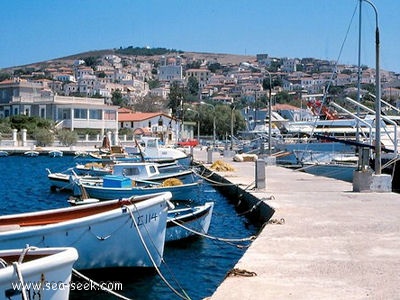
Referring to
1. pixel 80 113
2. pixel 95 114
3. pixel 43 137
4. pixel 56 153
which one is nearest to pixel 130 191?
pixel 56 153

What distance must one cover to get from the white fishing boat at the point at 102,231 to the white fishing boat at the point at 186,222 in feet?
8.73

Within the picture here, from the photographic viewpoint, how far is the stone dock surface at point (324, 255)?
336 inches

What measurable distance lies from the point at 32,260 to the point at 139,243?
512 centimetres

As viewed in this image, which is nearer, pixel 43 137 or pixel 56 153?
pixel 56 153

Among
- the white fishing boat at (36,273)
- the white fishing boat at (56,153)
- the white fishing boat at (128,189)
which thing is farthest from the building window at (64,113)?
the white fishing boat at (36,273)

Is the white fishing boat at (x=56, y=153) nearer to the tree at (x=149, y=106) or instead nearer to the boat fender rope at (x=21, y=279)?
the boat fender rope at (x=21, y=279)

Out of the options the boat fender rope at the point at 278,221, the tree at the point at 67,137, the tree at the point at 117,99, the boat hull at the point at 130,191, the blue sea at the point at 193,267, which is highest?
the tree at the point at 117,99

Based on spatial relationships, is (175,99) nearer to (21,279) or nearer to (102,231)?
(102,231)

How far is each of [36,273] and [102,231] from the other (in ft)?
15.6

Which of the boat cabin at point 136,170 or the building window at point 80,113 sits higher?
the building window at point 80,113

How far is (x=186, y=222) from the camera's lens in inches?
651

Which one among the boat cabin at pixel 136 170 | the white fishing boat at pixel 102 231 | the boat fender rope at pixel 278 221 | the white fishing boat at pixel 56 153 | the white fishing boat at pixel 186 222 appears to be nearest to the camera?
the white fishing boat at pixel 102 231

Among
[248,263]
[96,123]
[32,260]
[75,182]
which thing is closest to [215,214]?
[75,182]

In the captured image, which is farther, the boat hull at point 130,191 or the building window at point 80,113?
the building window at point 80,113
